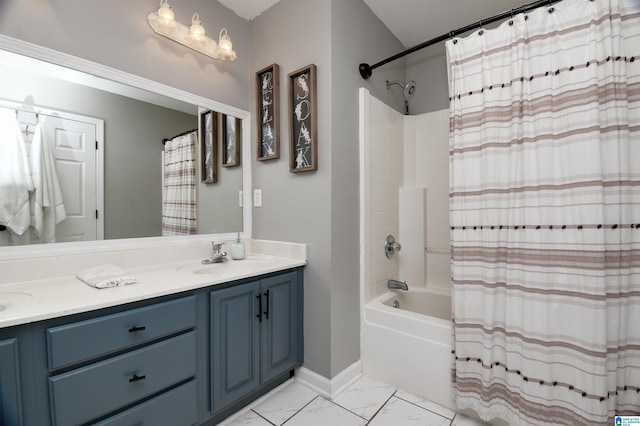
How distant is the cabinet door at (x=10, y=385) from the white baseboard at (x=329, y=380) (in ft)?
4.35

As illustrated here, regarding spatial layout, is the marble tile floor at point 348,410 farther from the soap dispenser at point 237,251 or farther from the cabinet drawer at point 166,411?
the soap dispenser at point 237,251

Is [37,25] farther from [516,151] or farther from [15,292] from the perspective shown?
[516,151]

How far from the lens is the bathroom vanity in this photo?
36.1 inches

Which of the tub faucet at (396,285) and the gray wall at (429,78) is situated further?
the gray wall at (429,78)

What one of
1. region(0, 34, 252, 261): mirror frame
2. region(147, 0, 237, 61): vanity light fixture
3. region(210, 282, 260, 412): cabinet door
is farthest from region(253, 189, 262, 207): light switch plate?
region(147, 0, 237, 61): vanity light fixture

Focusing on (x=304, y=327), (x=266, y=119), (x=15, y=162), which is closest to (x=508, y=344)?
(x=304, y=327)

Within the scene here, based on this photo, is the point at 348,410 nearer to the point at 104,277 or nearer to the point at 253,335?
the point at 253,335

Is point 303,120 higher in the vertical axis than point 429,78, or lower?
lower

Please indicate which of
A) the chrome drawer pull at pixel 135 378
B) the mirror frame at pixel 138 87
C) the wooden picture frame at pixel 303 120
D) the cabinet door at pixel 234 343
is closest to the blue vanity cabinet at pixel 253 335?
the cabinet door at pixel 234 343

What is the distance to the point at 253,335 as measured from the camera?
60.7 inches

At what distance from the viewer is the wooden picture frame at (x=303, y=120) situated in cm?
174

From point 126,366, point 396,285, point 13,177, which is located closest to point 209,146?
point 13,177

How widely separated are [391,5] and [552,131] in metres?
1.44

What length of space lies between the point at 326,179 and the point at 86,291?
1.27 metres
